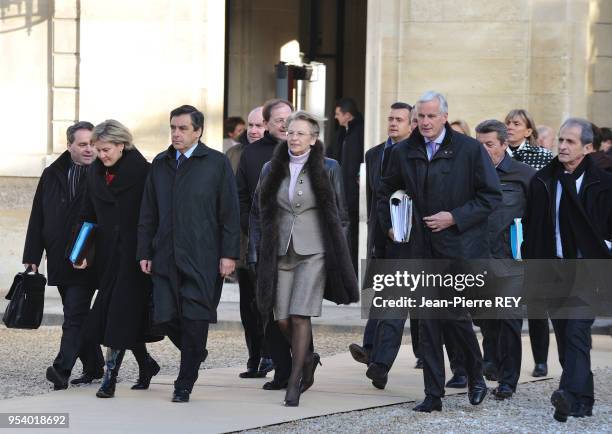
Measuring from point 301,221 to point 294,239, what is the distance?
0.11 meters

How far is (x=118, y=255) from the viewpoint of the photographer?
9.36m

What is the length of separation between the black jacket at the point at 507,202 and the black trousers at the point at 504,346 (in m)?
0.45

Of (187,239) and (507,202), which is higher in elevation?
(507,202)

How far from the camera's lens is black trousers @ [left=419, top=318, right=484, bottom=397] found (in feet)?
28.9

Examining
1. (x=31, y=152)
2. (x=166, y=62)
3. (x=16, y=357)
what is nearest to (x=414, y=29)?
(x=166, y=62)

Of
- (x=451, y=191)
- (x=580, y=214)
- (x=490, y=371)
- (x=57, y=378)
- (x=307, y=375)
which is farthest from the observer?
(x=490, y=371)

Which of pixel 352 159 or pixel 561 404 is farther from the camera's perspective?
pixel 352 159

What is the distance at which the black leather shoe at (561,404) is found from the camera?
849 cm

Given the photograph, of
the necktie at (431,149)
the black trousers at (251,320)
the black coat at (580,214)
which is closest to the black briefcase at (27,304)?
the black trousers at (251,320)

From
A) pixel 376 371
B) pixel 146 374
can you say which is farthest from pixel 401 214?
pixel 146 374

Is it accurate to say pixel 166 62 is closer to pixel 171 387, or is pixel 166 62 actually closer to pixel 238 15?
pixel 238 15

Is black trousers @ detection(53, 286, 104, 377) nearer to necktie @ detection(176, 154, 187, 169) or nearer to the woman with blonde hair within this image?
the woman with blonde hair

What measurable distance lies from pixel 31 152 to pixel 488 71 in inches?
187

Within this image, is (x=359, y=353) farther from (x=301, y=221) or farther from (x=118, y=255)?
(x=118, y=255)
